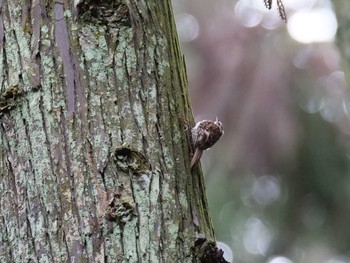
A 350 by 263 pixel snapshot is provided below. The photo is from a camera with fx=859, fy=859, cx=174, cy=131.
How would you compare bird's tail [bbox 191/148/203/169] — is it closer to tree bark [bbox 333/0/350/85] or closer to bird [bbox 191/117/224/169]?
bird [bbox 191/117/224/169]

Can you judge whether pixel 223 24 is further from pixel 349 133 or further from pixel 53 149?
pixel 53 149

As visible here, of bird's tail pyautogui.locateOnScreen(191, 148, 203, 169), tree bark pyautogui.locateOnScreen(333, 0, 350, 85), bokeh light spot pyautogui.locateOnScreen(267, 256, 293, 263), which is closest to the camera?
bird's tail pyautogui.locateOnScreen(191, 148, 203, 169)

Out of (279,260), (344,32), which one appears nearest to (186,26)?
(279,260)

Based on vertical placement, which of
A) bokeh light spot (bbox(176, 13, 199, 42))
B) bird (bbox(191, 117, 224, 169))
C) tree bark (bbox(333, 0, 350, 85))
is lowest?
bird (bbox(191, 117, 224, 169))

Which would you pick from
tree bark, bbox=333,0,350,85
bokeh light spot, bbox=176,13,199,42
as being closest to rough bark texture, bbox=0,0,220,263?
tree bark, bbox=333,0,350,85

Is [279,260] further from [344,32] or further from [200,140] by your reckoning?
[200,140]
